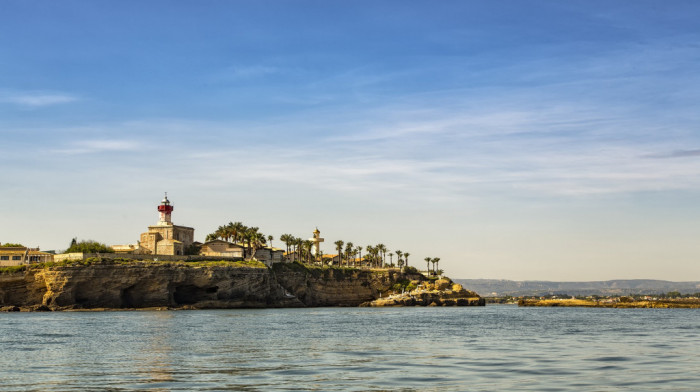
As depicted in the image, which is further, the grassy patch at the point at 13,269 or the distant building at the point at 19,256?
the distant building at the point at 19,256

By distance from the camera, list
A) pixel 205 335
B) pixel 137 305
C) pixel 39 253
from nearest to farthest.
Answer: pixel 205 335 < pixel 137 305 < pixel 39 253

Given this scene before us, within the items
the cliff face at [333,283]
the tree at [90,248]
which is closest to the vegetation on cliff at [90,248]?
the tree at [90,248]

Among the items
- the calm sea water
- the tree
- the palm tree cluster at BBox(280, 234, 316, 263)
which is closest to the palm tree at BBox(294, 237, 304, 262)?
the palm tree cluster at BBox(280, 234, 316, 263)

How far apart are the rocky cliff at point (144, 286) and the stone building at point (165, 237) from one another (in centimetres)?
1022

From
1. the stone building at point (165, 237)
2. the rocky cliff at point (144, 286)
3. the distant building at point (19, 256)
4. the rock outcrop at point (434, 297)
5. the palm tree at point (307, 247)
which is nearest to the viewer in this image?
the rocky cliff at point (144, 286)

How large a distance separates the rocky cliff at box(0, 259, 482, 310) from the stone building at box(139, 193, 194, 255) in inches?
402

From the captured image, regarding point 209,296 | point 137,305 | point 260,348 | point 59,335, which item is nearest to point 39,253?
point 137,305

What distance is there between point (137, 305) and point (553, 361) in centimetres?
8901

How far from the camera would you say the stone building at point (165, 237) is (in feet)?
401

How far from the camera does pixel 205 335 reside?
48500 millimetres

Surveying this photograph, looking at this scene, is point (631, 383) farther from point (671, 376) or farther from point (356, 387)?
point (356, 387)

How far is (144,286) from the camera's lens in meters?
108

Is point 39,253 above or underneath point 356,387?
above

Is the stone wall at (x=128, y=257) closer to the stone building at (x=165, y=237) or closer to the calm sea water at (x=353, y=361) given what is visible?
the stone building at (x=165, y=237)
